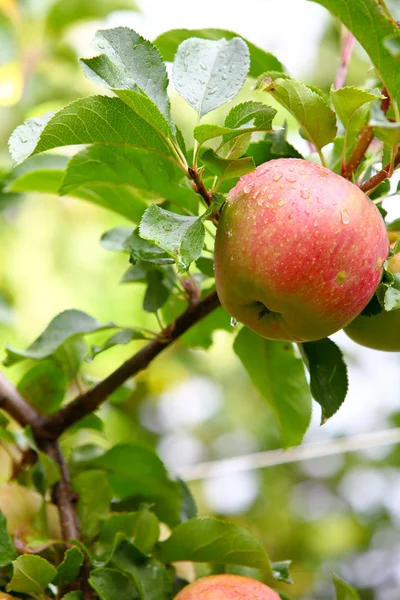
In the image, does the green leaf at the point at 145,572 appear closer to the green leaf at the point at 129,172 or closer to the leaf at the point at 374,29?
the green leaf at the point at 129,172

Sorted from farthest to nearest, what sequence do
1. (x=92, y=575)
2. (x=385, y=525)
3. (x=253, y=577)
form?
(x=385, y=525)
(x=253, y=577)
(x=92, y=575)

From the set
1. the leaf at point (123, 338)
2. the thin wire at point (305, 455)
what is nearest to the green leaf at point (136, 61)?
the leaf at point (123, 338)

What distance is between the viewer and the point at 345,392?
69 cm

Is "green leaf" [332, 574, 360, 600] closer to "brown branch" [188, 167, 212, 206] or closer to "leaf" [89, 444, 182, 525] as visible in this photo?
"leaf" [89, 444, 182, 525]

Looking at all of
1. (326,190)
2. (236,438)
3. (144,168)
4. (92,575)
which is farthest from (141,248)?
(236,438)

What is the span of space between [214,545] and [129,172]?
1.24ft

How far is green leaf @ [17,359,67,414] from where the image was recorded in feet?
2.85

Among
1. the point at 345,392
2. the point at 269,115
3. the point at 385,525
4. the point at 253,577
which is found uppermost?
the point at 269,115

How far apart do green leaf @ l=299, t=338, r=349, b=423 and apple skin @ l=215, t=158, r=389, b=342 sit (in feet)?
0.38

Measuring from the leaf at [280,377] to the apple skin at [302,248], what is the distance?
0.72ft

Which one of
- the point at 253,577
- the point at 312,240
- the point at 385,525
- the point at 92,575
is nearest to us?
the point at 312,240

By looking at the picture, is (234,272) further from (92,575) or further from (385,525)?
(385,525)

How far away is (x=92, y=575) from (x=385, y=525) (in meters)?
1.63

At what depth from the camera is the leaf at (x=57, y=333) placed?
31.0 inches
